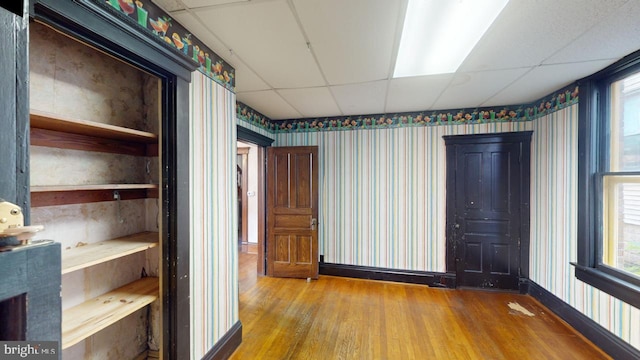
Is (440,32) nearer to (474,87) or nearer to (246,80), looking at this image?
(474,87)

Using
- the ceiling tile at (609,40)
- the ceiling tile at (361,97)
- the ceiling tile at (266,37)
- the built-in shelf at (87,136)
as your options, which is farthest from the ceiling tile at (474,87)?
the built-in shelf at (87,136)

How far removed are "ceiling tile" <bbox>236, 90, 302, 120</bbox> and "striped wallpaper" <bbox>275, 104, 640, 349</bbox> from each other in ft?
1.38

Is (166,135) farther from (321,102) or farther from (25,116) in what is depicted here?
(321,102)

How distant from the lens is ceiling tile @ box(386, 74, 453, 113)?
7.82 feet

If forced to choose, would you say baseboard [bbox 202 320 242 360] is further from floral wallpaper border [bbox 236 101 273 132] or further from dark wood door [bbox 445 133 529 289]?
dark wood door [bbox 445 133 529 289]

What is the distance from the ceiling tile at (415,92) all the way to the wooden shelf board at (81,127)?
7.35ft

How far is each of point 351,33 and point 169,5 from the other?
44.2 inches

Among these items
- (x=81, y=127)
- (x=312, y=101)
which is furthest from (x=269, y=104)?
(x=81, y=127)

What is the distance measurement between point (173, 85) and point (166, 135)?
0.32 metres

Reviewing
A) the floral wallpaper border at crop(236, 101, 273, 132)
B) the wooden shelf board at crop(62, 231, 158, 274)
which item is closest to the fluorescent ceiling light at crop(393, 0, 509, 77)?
the floral wallpaper border at crop(236, 101, 273, 132)

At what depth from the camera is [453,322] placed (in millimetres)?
2537

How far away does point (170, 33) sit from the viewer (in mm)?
1522

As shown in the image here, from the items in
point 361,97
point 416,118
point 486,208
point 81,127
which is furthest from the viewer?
point 416,118

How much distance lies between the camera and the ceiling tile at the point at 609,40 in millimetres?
1452
